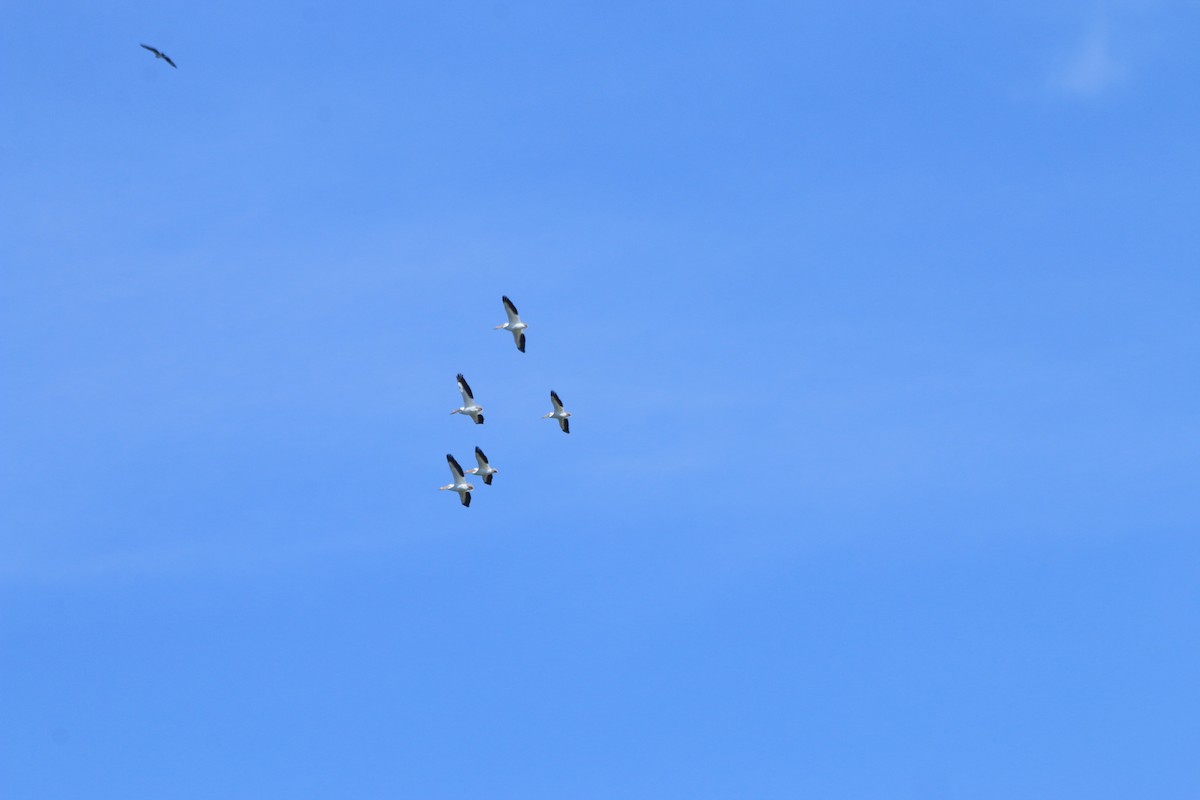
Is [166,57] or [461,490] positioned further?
[461,490]

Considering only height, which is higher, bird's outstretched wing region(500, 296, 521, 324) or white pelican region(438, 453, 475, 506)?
bird's outstretched wing region(500, 296, 521, 324)

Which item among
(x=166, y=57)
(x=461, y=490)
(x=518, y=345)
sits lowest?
(x=461, y=490)

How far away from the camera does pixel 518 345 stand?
151250mm

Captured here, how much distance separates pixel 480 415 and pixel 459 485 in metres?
5.65

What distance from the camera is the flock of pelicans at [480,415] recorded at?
149000 millimetres

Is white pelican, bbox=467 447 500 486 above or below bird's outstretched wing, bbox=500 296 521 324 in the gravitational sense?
below

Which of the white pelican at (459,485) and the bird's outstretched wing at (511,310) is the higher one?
the bird's outstretched wing at (511,310)

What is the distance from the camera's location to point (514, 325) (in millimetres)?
150875

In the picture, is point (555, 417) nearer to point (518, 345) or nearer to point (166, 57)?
point (518, 345)

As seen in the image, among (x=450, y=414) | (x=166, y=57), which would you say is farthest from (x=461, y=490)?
(x=166, y=57)

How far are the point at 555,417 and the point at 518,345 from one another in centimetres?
634

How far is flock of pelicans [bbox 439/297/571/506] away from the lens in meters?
149

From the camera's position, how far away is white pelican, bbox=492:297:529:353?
15088 centimetres

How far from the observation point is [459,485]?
14912 cm
